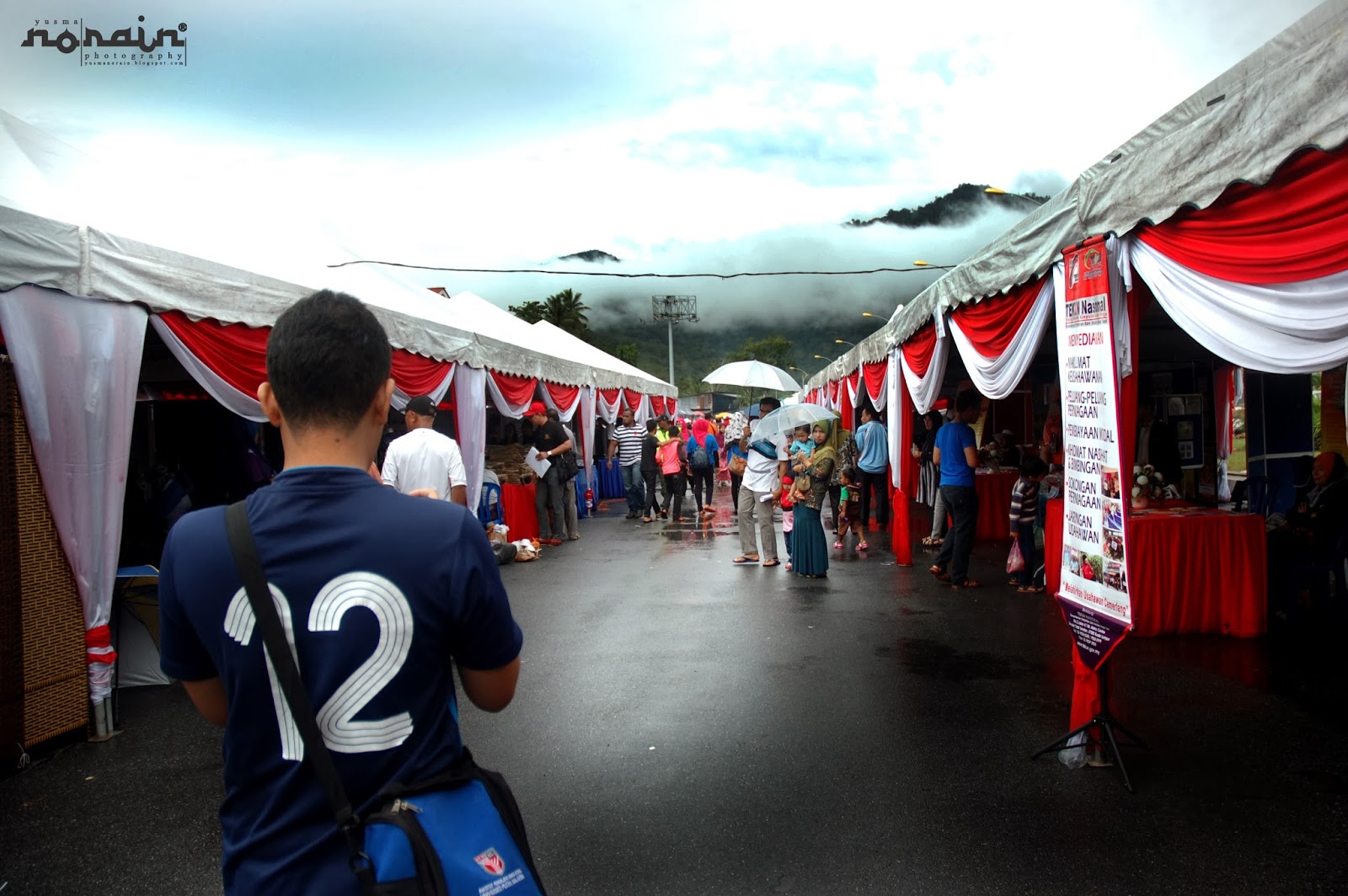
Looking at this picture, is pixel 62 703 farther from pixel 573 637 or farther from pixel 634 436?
pixel 634 436

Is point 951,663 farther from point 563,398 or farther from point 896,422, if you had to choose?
point 563,398

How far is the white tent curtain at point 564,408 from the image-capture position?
1421 cm

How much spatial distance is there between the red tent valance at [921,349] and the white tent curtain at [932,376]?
Answer: 62 mm

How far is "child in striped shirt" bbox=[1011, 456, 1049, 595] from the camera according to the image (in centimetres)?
809

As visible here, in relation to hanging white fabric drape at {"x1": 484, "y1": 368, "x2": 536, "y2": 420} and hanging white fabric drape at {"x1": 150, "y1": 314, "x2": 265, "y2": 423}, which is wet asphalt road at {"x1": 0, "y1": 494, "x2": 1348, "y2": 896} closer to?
hanging white fabric drape at {"x1": 150, "y1": 314, "x2": 265, "y2": 423}

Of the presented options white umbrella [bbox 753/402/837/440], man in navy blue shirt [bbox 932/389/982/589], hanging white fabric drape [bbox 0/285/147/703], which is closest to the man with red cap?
white umbrella [bbox 753/402/837/440]

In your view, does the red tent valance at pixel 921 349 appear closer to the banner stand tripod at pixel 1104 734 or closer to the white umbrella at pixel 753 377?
the banner stand tripod at pixel 1104 734

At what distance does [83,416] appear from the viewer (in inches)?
190

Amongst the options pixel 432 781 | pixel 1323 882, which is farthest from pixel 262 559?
pixel 1323 882

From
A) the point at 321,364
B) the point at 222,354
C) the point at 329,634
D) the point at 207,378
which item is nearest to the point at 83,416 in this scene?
the point at 207,378

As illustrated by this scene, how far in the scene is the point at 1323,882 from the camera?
302 cm

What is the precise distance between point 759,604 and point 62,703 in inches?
211

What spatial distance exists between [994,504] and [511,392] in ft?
23.3

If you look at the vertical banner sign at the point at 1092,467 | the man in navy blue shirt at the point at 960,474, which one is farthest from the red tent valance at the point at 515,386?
the vertical banner sign at the point at 1092,467
